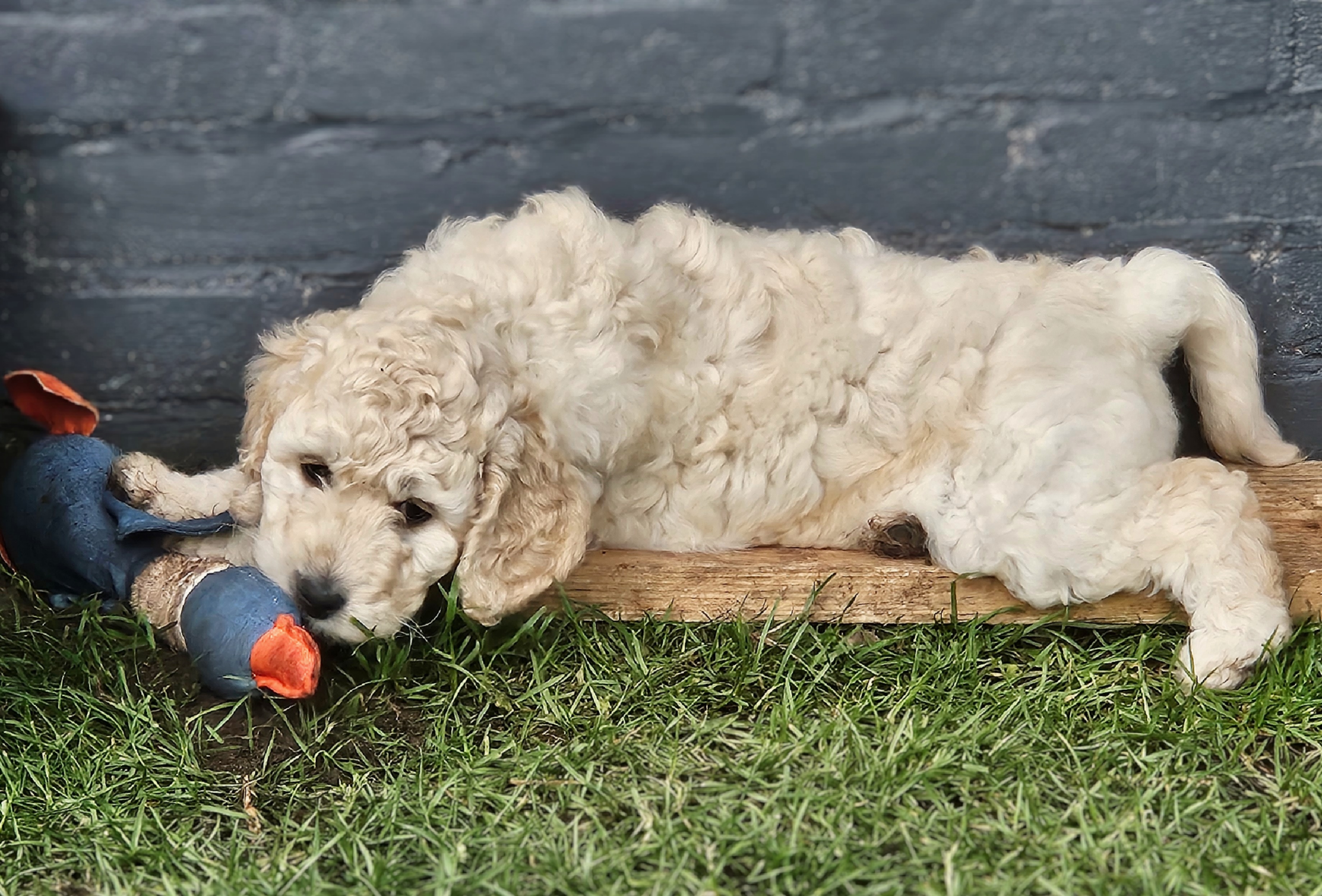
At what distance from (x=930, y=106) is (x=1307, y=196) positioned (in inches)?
44.8

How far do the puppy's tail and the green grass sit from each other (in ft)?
2.09

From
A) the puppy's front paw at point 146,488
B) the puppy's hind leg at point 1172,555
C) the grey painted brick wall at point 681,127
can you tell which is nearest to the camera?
the puppy's hind leg at point 1172,555

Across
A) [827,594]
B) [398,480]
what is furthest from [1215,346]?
[398,480]

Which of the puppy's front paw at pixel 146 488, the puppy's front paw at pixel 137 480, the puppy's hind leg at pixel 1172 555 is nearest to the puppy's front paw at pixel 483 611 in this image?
the puppy's front paw at pixel 146 488

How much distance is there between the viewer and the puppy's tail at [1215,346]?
3.12 meters

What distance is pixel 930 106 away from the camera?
12.1ft

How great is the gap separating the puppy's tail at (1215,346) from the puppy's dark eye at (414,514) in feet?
6.08

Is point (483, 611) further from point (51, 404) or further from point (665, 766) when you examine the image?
point (51, 404)

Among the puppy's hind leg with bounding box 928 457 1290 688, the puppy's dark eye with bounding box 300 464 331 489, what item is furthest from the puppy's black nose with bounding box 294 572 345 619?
the puppy's hind leg with bounding box 928 457 1290 688

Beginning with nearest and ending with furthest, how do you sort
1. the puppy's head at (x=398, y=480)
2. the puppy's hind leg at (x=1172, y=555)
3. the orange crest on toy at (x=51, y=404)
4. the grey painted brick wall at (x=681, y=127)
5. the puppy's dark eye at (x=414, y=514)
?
1. the puppy's head at (x=398, y=480)
2. the puppy's dark eye at (x=414, y=514)
3. the puppy's hind leg at (x=1172, y=555)
4. the orange crest on toy at (x=51, y=404)
5. the grey painted brick wall at (x=681, y=127)

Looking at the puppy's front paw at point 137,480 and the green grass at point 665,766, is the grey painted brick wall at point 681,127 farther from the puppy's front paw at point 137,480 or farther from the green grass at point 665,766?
the green grass at point 665,766

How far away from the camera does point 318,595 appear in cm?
261

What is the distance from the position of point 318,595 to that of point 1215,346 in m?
2.30

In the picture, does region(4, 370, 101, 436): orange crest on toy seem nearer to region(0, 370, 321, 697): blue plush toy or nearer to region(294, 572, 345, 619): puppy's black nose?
region(0, 370, 321, 697): blue plush toy
